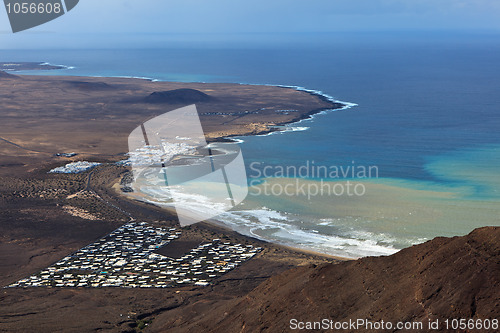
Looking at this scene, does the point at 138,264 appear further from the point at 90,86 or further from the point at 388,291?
the point at 90,86

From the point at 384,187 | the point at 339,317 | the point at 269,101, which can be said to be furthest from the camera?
the point at 269,101

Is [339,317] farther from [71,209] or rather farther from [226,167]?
[226,167]

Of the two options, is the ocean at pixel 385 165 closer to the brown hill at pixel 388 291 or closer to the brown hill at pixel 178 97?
the brown hill at pixel 388 291

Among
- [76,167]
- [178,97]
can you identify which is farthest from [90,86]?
[76,167]

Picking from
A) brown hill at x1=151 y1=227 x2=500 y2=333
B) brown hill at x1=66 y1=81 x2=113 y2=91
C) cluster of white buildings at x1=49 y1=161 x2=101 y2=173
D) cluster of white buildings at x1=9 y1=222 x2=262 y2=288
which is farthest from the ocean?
brown hill at x1=66 y1=81 x2=113 y2=91

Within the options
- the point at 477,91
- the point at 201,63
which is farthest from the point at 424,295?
the point at 201,63

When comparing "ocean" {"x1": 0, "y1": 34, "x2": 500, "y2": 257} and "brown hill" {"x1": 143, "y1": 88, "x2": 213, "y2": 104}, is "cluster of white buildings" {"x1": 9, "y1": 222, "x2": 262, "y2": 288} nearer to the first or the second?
"ocean" {"x1": 0, "y1": 34, "x2": 500, "y2": 257}
